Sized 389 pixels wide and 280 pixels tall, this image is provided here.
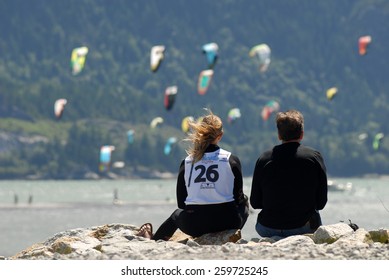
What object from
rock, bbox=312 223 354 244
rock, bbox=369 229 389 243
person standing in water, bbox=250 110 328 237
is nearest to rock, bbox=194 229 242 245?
person standing in water, bbox=250 110 328 237

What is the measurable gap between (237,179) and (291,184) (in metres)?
0.63

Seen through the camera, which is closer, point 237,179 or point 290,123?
point 290,123

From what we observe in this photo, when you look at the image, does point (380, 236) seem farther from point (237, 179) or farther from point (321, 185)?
point (237, 179)

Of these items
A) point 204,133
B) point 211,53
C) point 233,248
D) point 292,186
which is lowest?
point 233,248

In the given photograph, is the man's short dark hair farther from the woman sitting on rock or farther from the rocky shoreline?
the rocky shoreline

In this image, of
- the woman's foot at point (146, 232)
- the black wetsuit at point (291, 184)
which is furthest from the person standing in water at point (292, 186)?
the woman's foot at point (146, 232)

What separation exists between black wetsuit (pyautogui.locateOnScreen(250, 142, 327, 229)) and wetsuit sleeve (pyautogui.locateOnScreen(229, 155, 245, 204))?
0.22 meters

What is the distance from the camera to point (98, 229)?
1426 centimetres

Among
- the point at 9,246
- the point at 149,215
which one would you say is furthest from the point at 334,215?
the point at 9,246

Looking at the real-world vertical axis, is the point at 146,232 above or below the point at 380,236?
below

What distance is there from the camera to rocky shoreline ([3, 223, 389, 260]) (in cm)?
1007

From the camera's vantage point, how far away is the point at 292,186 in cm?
1279

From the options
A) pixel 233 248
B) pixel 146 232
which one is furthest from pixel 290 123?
pixel 233 248
